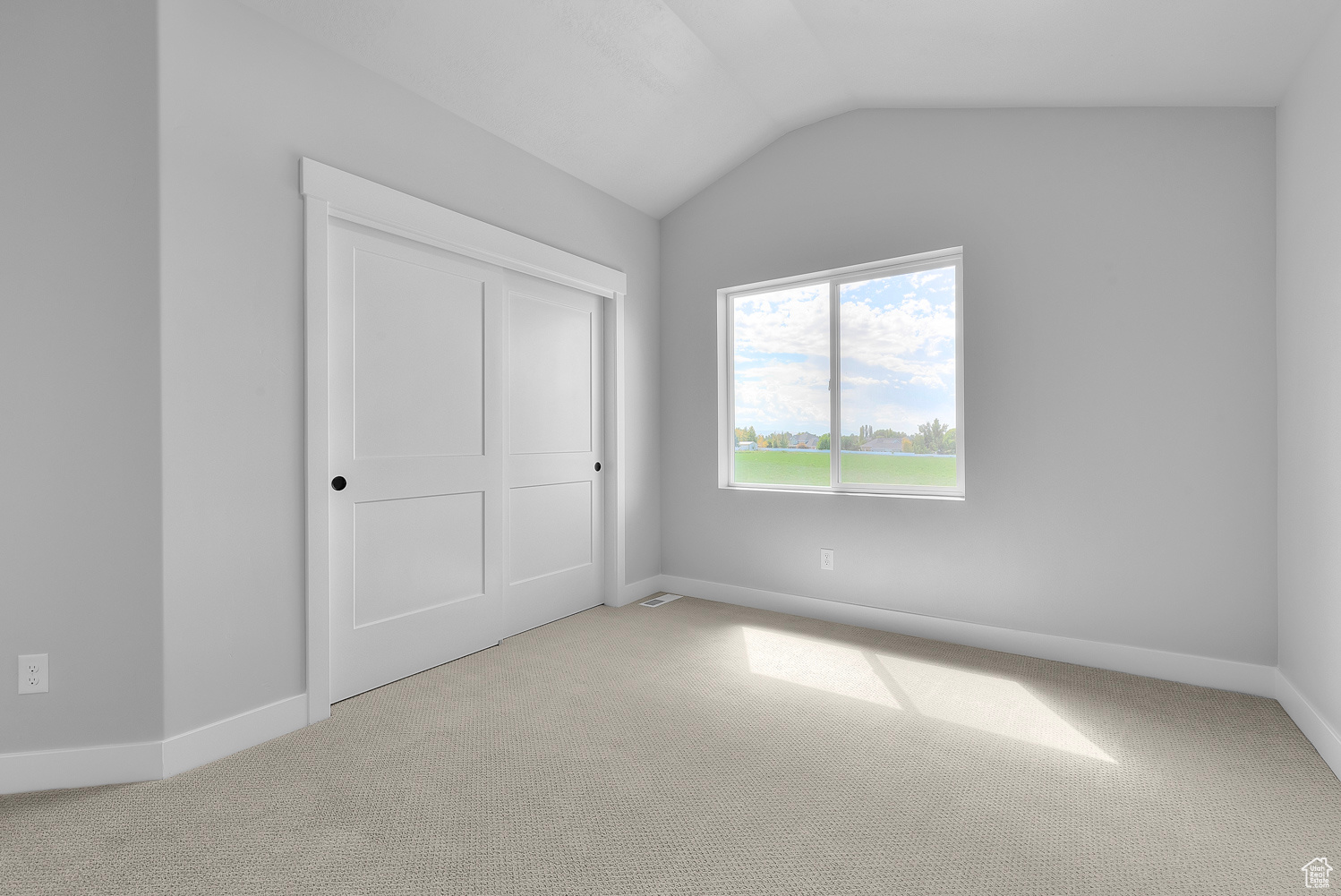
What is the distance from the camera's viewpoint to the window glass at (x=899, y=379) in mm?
3340

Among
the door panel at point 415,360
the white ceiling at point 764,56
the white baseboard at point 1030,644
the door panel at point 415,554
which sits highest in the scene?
the white ceiling at point 764,56

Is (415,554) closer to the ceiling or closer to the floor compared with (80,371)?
closer to the floor

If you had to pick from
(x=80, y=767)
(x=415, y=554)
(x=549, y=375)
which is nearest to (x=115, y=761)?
(x=80, y=767)

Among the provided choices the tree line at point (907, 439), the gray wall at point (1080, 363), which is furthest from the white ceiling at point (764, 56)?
the tree line at point (907, 439)

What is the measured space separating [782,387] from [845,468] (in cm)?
66

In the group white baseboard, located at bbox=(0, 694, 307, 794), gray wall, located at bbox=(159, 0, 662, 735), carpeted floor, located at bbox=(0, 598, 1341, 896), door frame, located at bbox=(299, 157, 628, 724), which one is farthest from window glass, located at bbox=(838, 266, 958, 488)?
white baseboard, located at bbox=(0, 694, 307, 794)

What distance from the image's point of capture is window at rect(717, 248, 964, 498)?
335cm

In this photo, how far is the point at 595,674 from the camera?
2816 millimetres

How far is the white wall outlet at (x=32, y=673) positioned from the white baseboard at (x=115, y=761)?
0.20 m

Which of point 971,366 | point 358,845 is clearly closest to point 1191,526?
point 971,366

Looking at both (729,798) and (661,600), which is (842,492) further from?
(729,798)

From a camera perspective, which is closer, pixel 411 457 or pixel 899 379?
pixel 411 457

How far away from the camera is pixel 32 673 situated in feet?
6.19

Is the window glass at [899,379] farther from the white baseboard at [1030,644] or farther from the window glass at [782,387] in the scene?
the white baseboard at [1030,644]
